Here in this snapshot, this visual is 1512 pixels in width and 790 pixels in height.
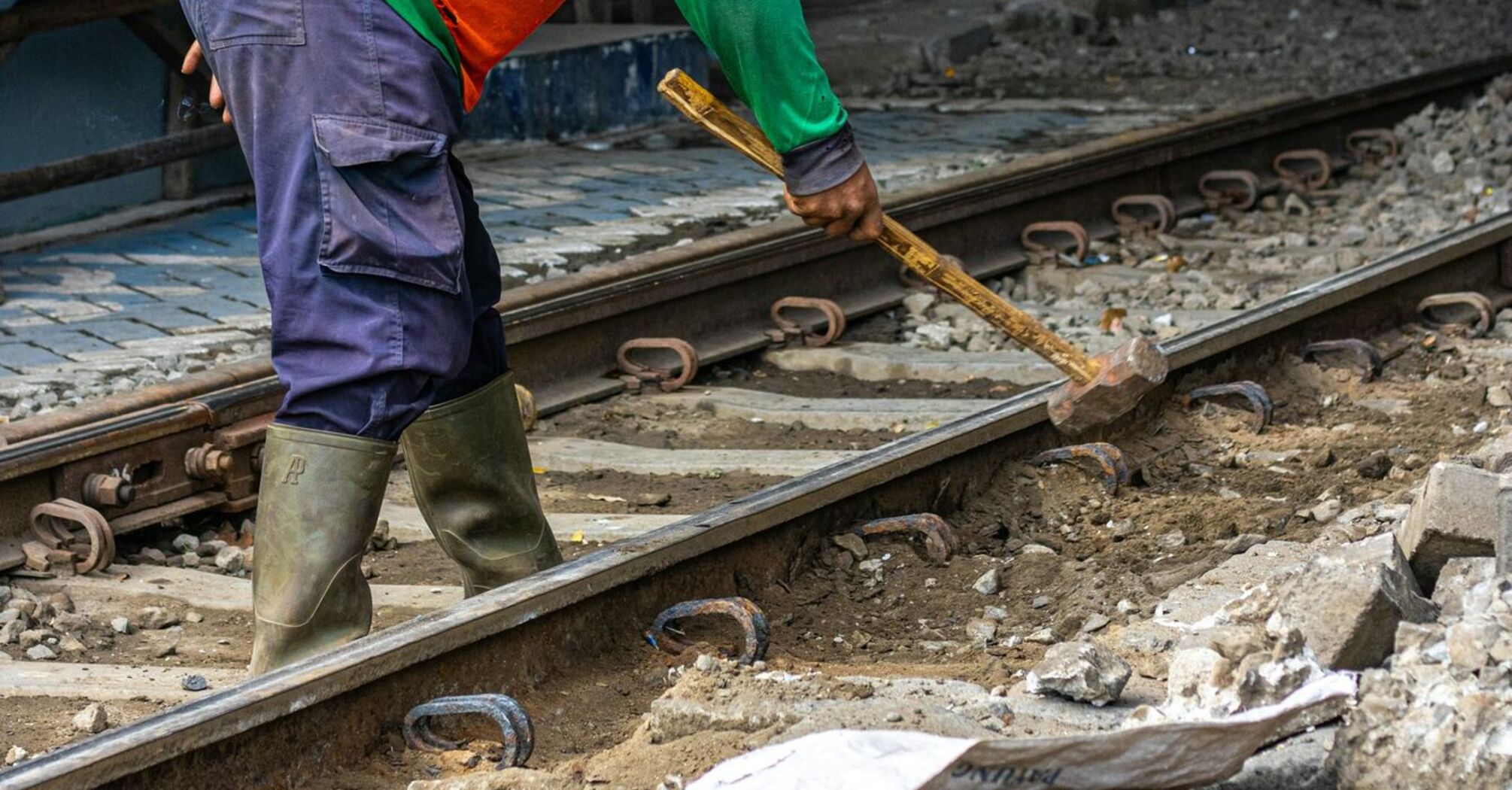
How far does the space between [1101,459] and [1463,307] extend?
2132mm

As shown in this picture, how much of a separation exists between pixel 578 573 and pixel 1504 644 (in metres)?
1.53

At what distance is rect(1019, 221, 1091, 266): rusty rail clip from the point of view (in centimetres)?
704

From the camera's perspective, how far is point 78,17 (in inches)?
280

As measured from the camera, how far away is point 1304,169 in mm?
8508

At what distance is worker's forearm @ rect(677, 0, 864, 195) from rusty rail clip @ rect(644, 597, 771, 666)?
2.51 ft

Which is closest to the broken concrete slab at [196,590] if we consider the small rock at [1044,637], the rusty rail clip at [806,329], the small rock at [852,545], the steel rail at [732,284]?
the steel rail at [732,284]

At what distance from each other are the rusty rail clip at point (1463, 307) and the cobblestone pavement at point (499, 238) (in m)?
2.61

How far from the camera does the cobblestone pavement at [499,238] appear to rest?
5531 mm

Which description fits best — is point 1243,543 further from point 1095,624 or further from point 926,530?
point 926,530

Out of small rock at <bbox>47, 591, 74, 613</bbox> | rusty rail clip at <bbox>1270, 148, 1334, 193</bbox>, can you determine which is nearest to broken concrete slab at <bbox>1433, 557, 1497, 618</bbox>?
small rock at <bbox>47, 591, 74, 613</bbox>

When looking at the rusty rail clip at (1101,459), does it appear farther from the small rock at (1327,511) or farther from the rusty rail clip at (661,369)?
the rusty rail clip at (661,369)

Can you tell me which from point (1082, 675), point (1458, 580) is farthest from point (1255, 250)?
point (1082, 675)

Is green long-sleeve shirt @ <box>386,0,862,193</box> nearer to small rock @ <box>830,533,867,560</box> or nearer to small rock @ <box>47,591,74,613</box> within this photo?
small rock @ <box>830,533,867,560</box>

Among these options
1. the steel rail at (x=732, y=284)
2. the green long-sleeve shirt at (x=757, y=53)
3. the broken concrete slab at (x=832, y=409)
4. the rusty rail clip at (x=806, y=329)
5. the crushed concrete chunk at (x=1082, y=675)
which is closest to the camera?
the crushed concrete chunk at (x=1082, y=675)
